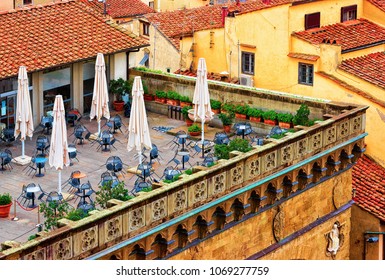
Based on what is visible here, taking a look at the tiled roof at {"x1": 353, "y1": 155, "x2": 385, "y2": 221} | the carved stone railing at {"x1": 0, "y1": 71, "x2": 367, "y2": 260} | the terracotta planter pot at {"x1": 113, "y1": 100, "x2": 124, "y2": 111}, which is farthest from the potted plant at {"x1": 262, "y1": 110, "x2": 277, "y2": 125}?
the terracotta planter pot at {"x1": 113, "y1": 100, "x2": 124, "y2": 111}

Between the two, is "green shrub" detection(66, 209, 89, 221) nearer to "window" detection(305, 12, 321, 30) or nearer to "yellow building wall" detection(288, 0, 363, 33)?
"yellow building wall" detection(288, 0, 363, 33)

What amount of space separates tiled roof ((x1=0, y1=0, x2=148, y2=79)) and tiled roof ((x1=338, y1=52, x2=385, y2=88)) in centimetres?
903

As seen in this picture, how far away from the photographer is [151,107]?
213 ft

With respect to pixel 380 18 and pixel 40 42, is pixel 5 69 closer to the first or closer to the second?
pixel 40 42

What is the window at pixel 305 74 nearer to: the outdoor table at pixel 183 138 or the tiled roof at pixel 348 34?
the tiled roof at pixel 348 34

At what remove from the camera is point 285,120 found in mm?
61438

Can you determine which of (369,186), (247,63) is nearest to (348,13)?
(247,63)

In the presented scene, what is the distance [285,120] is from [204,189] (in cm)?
970

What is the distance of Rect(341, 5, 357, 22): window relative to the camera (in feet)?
240

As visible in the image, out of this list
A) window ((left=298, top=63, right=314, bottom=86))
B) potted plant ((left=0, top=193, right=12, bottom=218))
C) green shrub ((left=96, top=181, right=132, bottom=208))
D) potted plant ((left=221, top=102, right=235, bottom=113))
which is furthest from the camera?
window ((left=298, top=63, right=314, bottom=86))

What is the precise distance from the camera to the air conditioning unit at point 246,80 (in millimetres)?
70875

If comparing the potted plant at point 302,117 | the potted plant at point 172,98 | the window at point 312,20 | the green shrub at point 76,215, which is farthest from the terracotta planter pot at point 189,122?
the green shrub at point 76,215

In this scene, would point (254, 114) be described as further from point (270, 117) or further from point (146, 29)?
point (146, 29)
